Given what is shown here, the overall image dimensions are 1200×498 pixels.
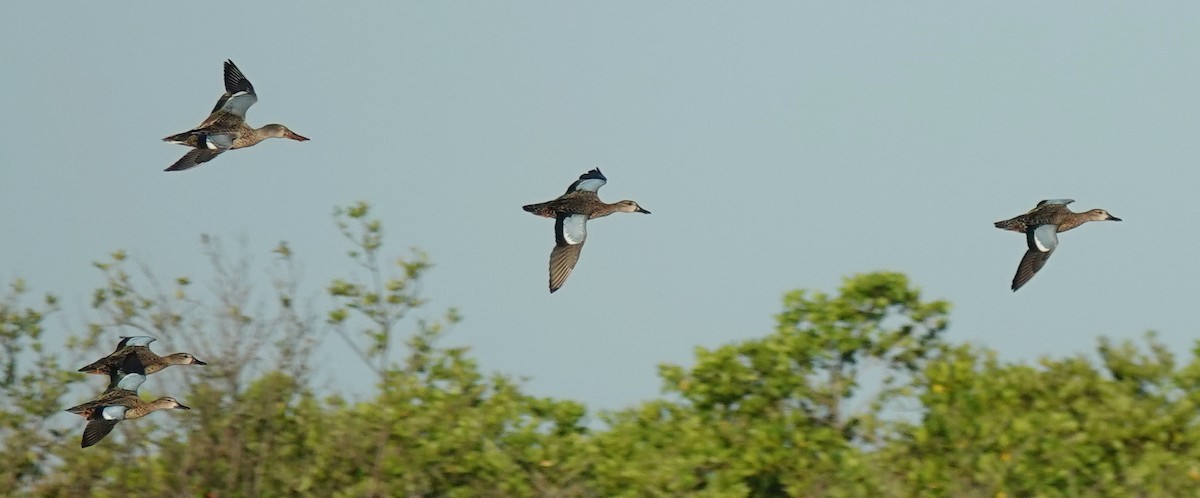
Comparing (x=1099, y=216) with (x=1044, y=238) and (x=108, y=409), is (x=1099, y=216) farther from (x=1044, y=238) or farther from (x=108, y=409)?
(x=108, y=409)

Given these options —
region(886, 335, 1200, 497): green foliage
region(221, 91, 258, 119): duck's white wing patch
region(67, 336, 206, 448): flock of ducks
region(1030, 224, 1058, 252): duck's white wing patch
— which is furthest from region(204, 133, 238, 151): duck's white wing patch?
region(1030, 224, 1058, 252): duck's white wing patch

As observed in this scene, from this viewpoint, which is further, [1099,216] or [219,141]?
[1099,216]

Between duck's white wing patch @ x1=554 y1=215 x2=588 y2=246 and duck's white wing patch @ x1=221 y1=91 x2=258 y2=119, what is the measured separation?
2147 mm

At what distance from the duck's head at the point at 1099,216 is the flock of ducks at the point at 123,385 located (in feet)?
20.7

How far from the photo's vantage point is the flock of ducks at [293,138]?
353 inches

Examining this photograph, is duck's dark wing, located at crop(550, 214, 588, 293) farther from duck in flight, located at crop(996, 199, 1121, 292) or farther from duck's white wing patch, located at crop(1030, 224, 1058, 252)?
duck's white wing patch, located at crop(1030, 224, 1058, 252)

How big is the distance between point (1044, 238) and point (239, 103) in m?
5.34

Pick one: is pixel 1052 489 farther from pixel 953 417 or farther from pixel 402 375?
pixel 402 375

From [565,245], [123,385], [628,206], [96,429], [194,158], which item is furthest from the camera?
[628,206]

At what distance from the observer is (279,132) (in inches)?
446

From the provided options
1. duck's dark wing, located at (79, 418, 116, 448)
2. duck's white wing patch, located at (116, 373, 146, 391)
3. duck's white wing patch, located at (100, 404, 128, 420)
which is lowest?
duck's dark wing, located at (79, 418, 116, 448)

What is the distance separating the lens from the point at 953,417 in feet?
31.8

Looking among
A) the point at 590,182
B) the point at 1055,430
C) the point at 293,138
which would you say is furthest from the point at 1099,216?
the point at 293,138

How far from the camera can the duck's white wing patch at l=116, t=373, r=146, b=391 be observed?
878 cm
